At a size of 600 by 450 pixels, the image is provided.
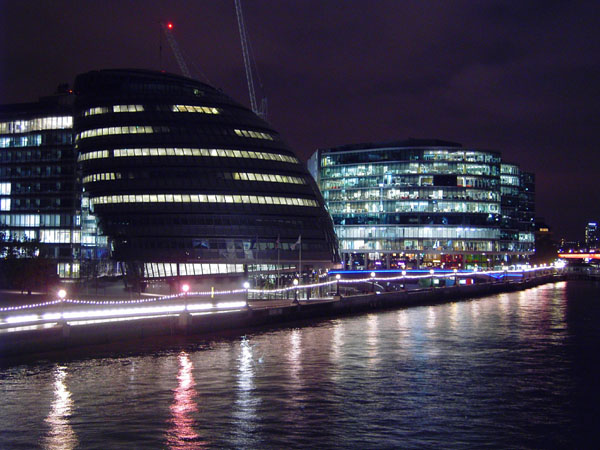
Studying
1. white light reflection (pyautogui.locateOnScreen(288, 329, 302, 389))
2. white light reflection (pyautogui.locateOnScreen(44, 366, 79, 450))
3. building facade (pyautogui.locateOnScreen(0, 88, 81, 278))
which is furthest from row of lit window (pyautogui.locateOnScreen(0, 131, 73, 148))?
white light reflection (pyautogui.locateOnScreen(44, 366, 79, 450))

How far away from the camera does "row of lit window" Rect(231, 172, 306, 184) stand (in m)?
118

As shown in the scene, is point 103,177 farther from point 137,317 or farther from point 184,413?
point 184,413

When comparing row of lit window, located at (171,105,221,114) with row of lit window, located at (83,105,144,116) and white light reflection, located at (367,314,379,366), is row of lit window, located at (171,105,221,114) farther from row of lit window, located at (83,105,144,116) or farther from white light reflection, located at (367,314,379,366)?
white light reflection, located at (367,314,379,366)

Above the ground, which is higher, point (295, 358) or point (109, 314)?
point (109, 314)

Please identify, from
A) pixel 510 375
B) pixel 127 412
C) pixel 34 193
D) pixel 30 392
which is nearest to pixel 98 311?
pixel 30 392

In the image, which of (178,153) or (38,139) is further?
(38,139)

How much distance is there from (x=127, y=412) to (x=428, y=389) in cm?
1545

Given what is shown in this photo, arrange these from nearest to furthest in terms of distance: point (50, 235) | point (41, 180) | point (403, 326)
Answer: point (403, 326) < point (50, 235) < point (41, 180)

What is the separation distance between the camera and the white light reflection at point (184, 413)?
2972 cm

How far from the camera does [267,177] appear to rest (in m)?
120

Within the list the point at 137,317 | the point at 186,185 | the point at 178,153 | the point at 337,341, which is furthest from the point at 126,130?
the point at 337,341

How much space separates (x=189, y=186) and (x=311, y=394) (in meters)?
78.8

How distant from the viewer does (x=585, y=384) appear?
43.7 meters

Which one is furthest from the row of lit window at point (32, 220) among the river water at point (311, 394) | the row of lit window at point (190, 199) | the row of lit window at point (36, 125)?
the river water at point (311, 394)
